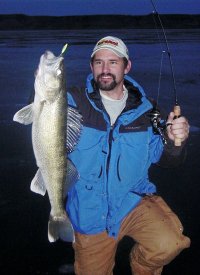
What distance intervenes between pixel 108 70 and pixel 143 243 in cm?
163

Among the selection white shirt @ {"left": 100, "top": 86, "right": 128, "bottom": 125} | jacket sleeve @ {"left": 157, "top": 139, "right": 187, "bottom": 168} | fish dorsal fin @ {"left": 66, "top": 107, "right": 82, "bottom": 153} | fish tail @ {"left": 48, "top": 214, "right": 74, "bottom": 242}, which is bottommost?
fish tail @ {"left": 48, "top": 214, "right": 74, "bottom": 242}

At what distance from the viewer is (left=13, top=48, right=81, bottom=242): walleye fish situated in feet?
9.23

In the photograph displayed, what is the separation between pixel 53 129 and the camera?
294cm

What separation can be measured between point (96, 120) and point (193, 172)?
8.83 ft

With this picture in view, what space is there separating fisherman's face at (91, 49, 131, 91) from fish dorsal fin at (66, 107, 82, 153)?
2.18 feet

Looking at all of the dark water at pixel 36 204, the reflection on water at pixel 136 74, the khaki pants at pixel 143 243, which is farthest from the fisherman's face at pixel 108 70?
the reflection on water at pixel 136 74

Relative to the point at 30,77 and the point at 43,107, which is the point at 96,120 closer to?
the point at 43,107

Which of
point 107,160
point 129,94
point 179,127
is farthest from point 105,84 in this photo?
point 179,127

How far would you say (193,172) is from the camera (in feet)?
19.2

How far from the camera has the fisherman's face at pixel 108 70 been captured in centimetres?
379

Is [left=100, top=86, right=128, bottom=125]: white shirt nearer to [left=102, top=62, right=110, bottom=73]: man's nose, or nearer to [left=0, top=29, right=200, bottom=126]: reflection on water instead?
[left=102, top=62, right=110, bottom=73]: man's nose

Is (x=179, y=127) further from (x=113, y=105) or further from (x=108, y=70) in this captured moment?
(x=108, y=70)

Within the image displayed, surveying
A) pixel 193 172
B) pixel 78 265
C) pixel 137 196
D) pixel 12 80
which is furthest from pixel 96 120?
pixel 12 80

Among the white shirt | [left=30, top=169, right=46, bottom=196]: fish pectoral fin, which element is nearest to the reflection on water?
the white shirt
